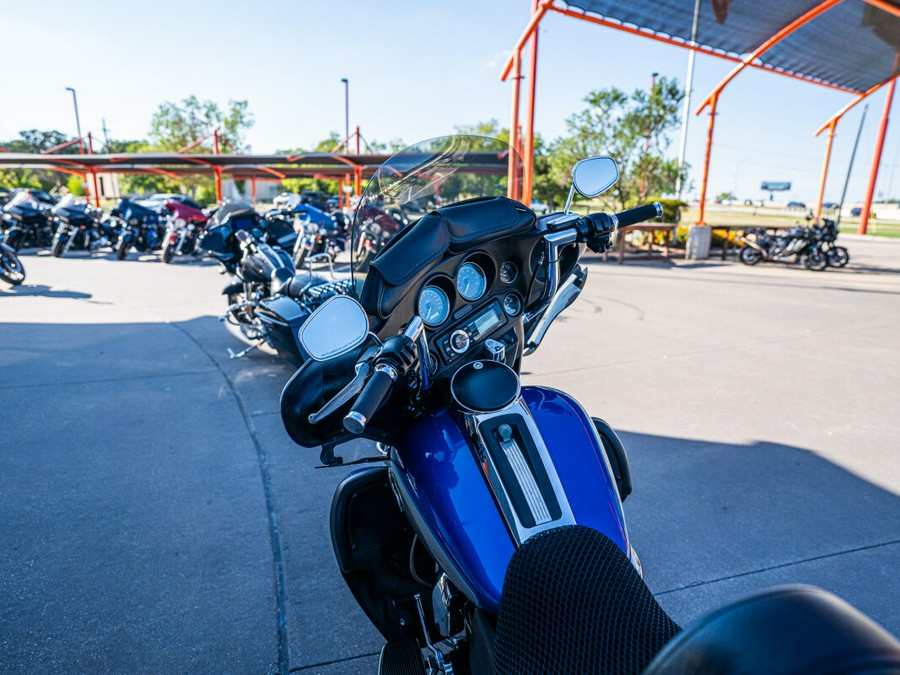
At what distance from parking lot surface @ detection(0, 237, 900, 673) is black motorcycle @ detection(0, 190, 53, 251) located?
860cm

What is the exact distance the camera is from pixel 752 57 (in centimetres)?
1195

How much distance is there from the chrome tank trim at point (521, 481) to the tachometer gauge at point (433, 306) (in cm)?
34

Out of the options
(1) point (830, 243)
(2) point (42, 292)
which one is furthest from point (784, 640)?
(1) point (830, 243)

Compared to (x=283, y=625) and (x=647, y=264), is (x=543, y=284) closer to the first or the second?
(x=283, y=625)

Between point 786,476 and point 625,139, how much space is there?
14.8m

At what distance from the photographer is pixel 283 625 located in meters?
2.11

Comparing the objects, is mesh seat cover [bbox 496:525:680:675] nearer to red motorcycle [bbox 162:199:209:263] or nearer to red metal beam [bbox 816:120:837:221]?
red motorcycle [bbox 162:199:209:263]

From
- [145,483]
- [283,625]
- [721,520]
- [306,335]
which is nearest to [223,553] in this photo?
[283,625]

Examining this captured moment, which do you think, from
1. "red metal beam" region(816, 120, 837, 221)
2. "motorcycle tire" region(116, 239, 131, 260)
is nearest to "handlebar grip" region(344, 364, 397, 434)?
"motorcycle tire" region(116, 239, 131, 260)

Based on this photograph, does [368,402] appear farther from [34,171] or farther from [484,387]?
[34,171]

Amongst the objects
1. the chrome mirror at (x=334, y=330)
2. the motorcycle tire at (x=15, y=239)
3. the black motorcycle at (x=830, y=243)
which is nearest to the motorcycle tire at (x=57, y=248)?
the motorcycle tire at (x=15, y=239)

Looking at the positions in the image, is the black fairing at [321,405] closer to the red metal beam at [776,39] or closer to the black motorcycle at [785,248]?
the red metal beam at [776,39]

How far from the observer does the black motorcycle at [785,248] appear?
42.0 feet

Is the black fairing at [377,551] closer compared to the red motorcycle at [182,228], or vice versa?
the black fairing at [377,551]
